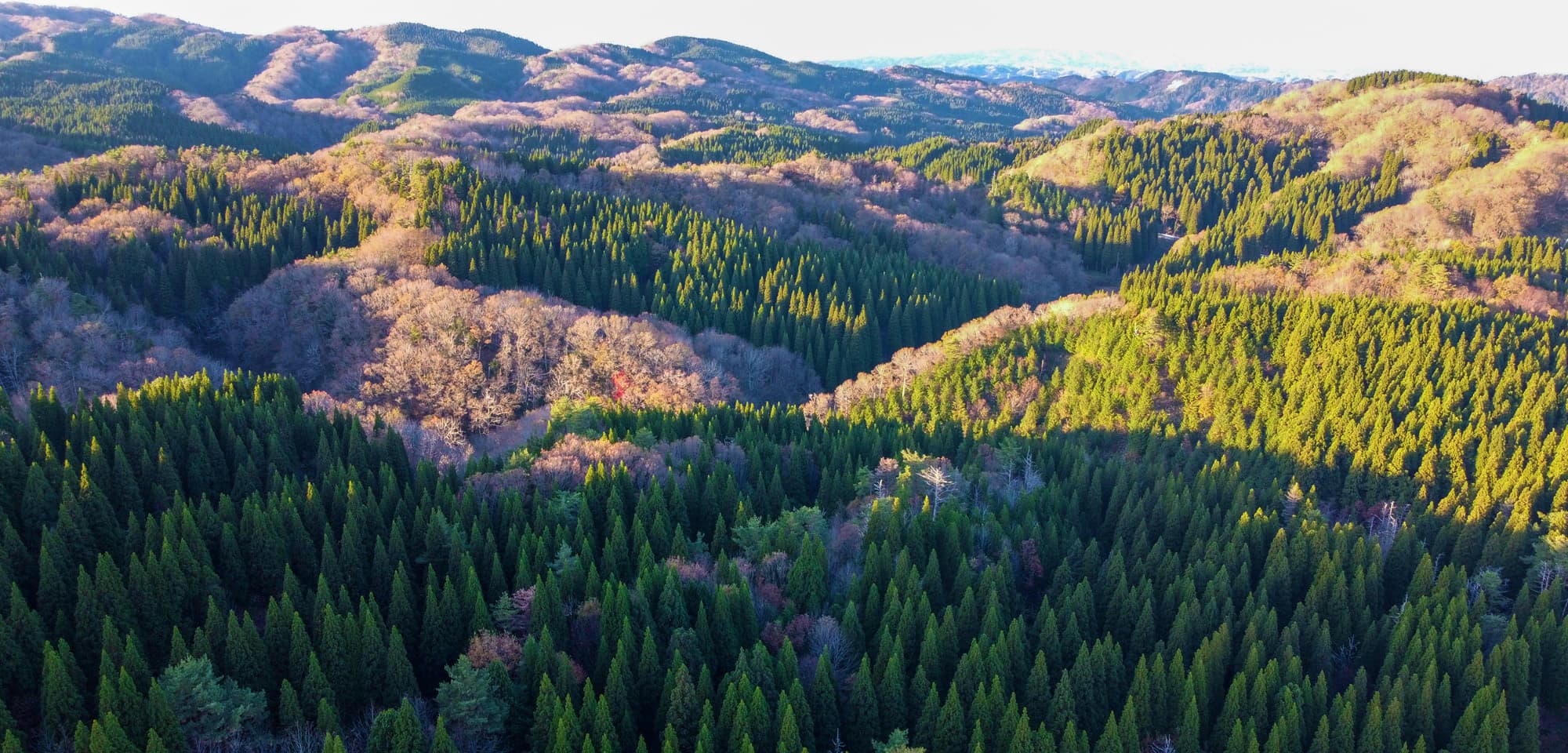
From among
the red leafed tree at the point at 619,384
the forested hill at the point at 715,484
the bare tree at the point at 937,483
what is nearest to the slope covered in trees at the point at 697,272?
the forested hill at the point at 715,484

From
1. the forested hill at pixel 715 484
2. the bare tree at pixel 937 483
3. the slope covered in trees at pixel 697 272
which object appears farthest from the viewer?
the slope covered in trees at pixel 697 272

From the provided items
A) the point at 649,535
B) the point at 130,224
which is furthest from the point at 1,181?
the point at 649,535

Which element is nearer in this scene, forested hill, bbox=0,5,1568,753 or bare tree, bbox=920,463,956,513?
forested hill, bbox=0,5,1568,753

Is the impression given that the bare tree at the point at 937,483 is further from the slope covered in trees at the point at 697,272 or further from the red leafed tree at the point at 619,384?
the slope covered in trees at the point at 697,272

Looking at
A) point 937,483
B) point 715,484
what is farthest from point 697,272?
point 937,483

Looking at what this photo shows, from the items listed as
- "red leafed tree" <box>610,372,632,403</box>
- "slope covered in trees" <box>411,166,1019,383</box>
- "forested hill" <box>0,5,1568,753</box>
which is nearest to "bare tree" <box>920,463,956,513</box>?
"forested hill" <box>0,5,1568,753</box>

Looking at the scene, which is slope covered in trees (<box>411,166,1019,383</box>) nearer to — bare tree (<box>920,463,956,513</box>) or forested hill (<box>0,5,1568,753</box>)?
forested hill (<box>0,5,1568,753</box>)

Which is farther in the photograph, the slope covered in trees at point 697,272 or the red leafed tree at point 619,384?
the slope covered in trees at point 697,272

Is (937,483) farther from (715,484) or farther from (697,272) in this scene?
(697,272)
